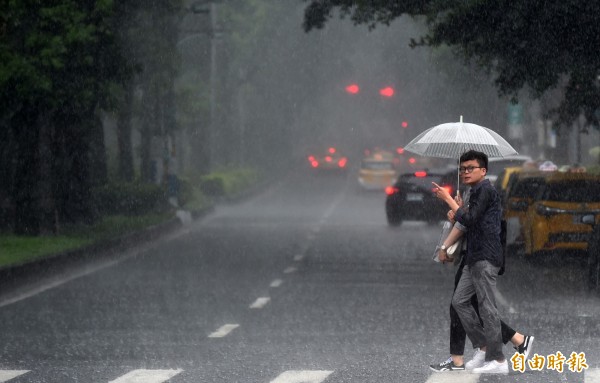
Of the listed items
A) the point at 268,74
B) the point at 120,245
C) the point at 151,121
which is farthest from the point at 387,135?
the point at 120,245

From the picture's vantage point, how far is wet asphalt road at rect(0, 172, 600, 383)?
40.7 ft

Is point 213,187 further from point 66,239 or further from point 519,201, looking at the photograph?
point 519,201

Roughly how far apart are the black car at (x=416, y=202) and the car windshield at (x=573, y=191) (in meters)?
14.3

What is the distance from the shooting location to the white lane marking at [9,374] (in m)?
11.9

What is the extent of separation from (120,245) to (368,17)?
22.5 feet

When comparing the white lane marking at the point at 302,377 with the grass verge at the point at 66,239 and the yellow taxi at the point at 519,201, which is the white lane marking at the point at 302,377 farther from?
the yellow taxi at the point at 519,201

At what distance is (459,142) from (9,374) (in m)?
4.11

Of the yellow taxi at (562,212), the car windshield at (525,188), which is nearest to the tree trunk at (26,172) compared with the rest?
the car windshield at (525,188)

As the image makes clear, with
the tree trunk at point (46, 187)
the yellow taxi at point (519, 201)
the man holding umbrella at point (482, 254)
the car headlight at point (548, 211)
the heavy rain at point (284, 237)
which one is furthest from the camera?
the tree trunk at point (46, 187)

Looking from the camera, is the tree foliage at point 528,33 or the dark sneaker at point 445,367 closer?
the dark sneaker at point 445,367

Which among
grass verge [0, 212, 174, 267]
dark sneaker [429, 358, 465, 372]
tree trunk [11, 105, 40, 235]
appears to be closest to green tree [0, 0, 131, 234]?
tree trunk [11, 105, 40, 235]

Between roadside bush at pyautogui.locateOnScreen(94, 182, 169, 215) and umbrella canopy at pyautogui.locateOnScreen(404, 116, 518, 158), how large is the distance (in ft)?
95.0

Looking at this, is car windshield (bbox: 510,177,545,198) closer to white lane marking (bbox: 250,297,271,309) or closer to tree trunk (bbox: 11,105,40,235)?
white lane marking (bbox: 250,297,271,309)

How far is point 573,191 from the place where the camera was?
24.4 meters
